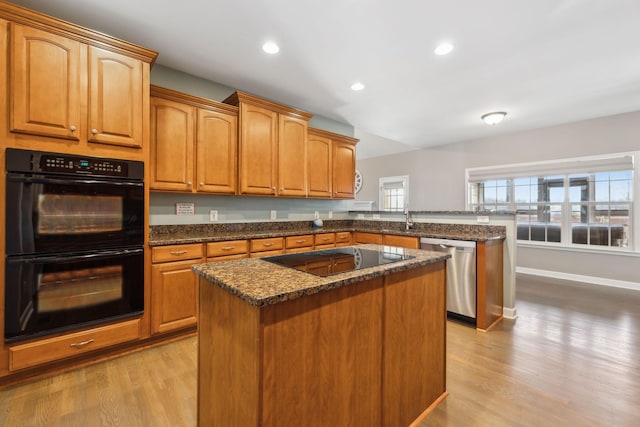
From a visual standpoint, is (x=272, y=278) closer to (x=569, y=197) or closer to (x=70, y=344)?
(x=70, y=344)

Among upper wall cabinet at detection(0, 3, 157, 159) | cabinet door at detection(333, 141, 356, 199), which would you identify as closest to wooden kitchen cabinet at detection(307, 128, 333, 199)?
cabinet door at detection(333, 141, 356, 199)

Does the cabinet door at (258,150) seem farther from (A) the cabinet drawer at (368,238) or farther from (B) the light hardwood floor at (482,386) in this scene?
(B) the light hardwood floor at (482,386)

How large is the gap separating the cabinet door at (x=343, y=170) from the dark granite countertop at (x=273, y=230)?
587 mm

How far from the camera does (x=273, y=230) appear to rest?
3.75m

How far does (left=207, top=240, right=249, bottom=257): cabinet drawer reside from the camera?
2.69 meters

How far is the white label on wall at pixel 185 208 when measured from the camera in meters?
3.01

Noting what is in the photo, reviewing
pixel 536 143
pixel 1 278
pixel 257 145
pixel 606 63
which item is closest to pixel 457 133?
pixel 536 143

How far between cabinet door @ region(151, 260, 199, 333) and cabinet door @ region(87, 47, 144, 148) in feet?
3.46

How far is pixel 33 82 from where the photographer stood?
187 centimetres

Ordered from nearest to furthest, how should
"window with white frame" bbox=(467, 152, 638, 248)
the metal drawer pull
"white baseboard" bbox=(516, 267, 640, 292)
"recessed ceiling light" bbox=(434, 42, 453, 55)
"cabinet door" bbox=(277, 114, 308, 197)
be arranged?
the metal drawer pull, "recessed ceiling light" bbox=(434, 42, 453, 55), "cabinet door" bbox=(277, 114, 308, 197), "white baseboard" bbox=(516, 267, 640, 292), "window with white frame" bbox=(467, 152, 638, 248)

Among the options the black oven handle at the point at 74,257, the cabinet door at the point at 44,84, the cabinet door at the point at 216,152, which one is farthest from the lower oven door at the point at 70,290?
the cabinet door at the point at 216,152

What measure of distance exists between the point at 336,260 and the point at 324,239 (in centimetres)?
223

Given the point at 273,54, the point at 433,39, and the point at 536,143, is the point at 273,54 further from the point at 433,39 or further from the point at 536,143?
the point at 536,143

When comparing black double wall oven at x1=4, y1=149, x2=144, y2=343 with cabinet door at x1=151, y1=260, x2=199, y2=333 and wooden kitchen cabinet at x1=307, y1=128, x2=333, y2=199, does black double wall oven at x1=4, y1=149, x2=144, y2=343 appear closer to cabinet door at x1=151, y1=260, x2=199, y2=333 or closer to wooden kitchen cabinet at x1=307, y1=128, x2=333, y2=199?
cabinet door at x1=151, y1=260, x2=199, y2=333
